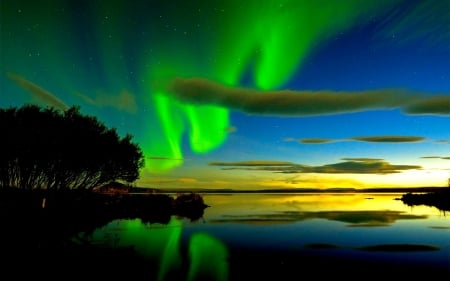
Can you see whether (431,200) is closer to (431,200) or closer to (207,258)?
(431,200)

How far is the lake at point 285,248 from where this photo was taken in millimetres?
22094

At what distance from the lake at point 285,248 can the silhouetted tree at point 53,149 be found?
1352cm

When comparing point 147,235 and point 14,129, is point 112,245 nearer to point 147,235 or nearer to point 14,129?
point 147,235

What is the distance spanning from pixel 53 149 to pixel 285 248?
111ft

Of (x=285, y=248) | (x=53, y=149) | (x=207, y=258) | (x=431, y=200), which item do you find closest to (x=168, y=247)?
(x=207, y=258)

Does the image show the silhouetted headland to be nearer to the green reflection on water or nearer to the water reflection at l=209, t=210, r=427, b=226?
the water reflection at l=209, t=210, r=427, b=226

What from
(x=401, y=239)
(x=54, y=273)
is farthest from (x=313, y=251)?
(x=54, y=273)

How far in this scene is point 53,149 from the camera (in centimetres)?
5134

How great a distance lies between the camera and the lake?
72.5 ft

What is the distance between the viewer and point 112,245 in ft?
99.1

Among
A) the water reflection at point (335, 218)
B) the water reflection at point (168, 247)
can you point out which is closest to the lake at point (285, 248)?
the water reflection at point (168, 247)

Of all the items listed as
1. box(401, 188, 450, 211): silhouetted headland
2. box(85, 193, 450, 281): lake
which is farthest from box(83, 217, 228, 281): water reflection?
box(401, 188, 450, 211): silhouetted headland

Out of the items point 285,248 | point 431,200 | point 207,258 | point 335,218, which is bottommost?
point 207,258

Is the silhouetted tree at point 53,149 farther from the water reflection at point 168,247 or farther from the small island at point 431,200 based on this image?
the small island at point 431,200
